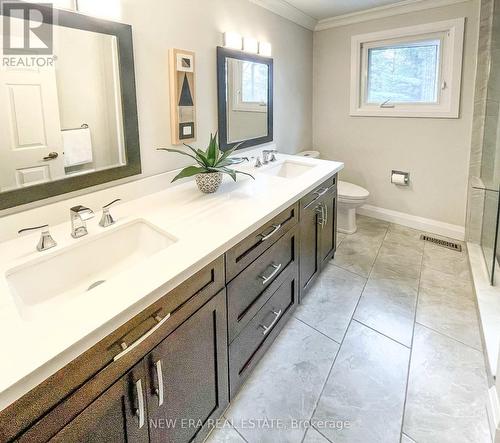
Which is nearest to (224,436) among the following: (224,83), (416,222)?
(224,83)

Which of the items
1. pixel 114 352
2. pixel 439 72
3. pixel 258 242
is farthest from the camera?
pixel 439 72

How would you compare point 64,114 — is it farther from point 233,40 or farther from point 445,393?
point 445,393

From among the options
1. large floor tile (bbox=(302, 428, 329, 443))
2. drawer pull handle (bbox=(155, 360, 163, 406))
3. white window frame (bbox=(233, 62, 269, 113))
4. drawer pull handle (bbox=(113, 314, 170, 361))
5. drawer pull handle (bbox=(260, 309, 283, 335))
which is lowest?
large floor tile (bbox=(302, 428, 329, 443))

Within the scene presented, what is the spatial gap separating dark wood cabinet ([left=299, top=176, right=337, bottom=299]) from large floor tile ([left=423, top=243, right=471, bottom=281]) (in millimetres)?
863

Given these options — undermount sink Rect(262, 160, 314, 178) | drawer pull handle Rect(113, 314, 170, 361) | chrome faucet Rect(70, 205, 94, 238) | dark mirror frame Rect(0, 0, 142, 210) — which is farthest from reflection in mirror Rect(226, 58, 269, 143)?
drawer pull handle Rect(113, 314, 170, 361)

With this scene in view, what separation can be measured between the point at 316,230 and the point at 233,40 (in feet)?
4.54

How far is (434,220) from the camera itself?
10.9 feet

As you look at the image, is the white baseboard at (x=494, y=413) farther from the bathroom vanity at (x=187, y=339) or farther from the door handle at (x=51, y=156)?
the door handle at (x=51, y=156)

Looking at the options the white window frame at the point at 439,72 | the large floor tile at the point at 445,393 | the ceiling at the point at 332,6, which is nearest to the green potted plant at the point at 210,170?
the large floor tile at the point at 445,393

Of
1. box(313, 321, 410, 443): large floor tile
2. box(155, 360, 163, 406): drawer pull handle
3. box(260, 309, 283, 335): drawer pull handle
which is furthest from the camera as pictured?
box(260, 309, 283, 335): drawer pull handle

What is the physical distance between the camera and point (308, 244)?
84.7 inches

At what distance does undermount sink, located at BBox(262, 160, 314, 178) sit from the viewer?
2.54m

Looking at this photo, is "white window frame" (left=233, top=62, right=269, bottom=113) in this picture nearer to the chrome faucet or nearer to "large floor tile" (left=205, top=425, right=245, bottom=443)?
the chrome faucet

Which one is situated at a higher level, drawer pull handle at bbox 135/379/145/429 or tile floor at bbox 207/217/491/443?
drawer pull handle at bbox 135/379/145/429
